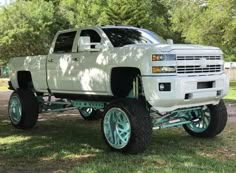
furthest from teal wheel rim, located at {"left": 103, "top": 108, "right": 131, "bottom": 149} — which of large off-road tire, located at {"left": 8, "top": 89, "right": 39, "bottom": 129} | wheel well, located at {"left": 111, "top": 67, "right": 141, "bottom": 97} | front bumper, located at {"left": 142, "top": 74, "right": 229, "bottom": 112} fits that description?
large off-road tire, located at {"left": 8, "top": 89, "right": 39, "bottom": 129}

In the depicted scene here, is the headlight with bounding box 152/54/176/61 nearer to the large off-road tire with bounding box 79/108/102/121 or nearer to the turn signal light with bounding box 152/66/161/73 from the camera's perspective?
the turn signal light with bounding box 152/66/161/73

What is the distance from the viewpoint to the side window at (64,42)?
8883mm

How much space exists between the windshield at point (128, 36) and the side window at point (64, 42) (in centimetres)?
88

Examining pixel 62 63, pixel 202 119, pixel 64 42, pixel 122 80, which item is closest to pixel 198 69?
pixel 122 80

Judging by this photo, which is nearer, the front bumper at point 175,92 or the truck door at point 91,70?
the front bumper at point 175,92

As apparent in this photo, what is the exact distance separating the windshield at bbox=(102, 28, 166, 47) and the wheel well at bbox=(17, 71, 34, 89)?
2805mm

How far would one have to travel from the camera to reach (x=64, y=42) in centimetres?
909

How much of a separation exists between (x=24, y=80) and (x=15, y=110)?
735mm

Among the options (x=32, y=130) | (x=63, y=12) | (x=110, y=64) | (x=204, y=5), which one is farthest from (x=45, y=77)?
(x=63, y=12)

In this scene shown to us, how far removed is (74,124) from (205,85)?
4.41 m

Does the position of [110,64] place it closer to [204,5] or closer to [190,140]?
[190,140]

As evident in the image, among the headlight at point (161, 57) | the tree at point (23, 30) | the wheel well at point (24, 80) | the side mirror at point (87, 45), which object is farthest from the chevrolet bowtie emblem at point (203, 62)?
the tree at point (23, 30)

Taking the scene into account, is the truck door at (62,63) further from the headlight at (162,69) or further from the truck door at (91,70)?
the headlight at (162,69)

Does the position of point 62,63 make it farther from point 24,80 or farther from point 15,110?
point 15,110
